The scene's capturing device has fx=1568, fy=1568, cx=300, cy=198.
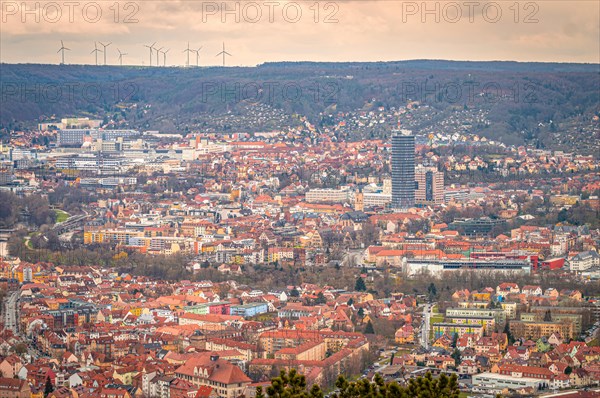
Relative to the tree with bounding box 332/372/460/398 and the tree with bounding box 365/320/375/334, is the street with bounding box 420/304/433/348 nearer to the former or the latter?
the tree with bounding box 365/320/375/334

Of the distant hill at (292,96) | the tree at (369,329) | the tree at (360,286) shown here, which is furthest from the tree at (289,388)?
the distant hill at (292,96)

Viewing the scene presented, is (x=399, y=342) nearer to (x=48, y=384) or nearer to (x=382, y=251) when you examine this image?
(x=48, y=384)

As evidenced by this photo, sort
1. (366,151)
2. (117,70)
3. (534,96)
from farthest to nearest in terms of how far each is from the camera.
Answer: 1. (117,70)
2. (534,96)
3. (366,151)

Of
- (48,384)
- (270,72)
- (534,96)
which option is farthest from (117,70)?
(48,384)

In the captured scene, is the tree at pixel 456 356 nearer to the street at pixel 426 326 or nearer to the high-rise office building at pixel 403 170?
the street at pixel 426 326

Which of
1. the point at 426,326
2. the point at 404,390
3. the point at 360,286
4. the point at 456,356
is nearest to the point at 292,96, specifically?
the point at 360,286

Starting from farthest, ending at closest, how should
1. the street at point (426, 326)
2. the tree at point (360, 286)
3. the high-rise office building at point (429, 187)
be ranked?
the high-rise office building at point (429, 187)
the tree at point (360, 286)
the street at point (426, 326)

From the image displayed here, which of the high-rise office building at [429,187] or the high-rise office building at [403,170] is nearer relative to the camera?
the high-rise office building at [403,170]
